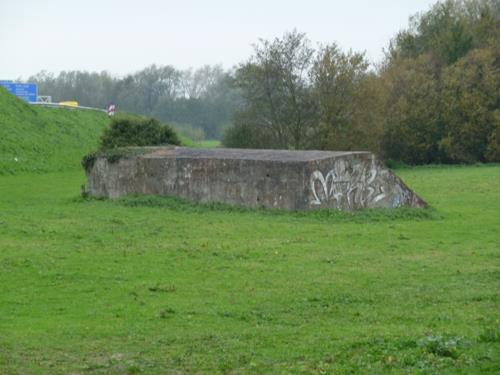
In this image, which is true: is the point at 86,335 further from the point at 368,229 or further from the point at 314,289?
the point at 368,229

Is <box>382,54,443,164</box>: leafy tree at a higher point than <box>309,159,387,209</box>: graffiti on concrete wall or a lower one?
higher

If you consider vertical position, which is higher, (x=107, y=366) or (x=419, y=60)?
(x=419, y=60)

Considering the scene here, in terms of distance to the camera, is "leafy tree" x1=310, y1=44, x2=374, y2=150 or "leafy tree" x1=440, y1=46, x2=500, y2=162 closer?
"leafy tree" x1=310, y1=44, x2=374, y2=150

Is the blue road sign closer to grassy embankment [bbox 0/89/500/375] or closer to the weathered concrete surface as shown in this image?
the weathered concrete surface

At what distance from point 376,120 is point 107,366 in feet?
153

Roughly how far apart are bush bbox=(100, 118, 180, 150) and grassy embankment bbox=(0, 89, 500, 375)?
14.9 meters

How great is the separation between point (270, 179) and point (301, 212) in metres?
1.31

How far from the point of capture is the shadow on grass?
24.1m

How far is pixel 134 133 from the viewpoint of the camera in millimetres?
40969

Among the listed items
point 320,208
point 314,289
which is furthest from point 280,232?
point 314,289

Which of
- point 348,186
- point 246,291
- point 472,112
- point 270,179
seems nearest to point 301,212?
point 270,179

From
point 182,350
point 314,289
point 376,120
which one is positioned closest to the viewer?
point 182,350

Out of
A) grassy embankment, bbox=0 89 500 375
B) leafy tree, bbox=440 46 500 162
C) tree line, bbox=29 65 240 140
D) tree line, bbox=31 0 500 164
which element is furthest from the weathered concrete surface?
tree line, bbox=29 65 240 140

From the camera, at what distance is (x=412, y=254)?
17859 mm
